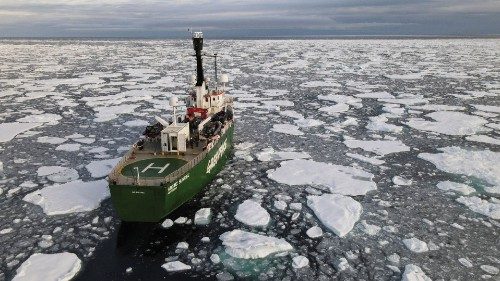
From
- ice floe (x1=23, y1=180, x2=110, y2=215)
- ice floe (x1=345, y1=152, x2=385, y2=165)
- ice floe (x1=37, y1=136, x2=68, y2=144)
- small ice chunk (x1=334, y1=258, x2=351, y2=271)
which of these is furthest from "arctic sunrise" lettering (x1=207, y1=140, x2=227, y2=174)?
ice floe (x1=37, y1=136, x2=68, y2=144)

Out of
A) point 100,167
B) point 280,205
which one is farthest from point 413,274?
point 100,167

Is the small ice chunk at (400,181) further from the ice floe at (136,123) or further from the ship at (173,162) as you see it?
the ice floe at (136,123)

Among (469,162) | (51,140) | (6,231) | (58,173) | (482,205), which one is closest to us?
(6,231)

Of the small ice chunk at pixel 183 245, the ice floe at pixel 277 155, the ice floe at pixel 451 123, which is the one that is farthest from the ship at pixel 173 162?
the ice floe at pixel 451 123

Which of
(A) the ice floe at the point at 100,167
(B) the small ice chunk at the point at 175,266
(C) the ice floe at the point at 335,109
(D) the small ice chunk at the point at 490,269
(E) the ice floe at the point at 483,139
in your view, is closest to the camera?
(D) the small ice chunk at the point at 490,269

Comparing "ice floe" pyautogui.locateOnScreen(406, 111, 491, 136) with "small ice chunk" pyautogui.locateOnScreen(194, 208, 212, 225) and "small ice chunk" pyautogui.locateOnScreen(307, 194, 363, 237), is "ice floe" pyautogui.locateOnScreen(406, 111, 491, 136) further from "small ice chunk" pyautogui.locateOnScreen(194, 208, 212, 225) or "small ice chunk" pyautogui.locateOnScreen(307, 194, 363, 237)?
"small ice chunk" pyautogui.locateOnScreen(194, 208, 212, 225)

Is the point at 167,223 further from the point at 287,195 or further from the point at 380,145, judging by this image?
the point at 380,145

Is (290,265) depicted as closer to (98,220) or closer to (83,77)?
(98,220)

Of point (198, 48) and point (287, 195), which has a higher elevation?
point (198, 48)
